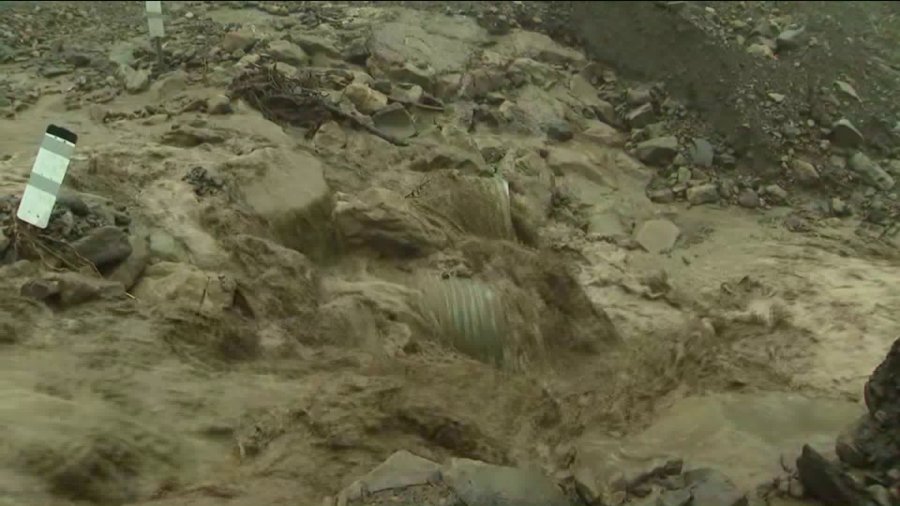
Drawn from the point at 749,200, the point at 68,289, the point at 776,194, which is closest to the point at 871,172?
the point at 776,194

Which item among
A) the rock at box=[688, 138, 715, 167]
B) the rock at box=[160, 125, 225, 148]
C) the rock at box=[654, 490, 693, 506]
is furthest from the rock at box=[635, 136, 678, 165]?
the rock at box=[654, 490, 693, 506]

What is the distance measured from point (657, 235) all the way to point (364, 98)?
2.23m

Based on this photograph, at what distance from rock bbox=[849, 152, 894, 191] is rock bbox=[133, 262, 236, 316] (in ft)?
16.2

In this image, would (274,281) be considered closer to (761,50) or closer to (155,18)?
(155,18)

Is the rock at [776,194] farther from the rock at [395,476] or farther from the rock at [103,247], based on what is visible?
the rock at [103,247]

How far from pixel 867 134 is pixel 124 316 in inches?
230

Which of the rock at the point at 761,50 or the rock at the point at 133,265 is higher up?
the rock at the point at 761,50

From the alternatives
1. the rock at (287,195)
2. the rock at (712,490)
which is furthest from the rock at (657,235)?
the rock at (712,490)

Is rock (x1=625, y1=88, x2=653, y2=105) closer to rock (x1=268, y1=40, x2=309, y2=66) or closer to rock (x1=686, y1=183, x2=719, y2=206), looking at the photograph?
rock (x1=686, y1=183, x2=719, y2=206)

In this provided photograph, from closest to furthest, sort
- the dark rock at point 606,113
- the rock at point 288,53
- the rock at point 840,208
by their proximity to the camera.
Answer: the rock at point 288,53 < the rock at point 840,208 < the dark rock at point 606,113

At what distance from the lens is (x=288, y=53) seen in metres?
6.88

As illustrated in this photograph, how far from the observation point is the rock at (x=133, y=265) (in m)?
4.38

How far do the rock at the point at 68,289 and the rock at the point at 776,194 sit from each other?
15.9ft

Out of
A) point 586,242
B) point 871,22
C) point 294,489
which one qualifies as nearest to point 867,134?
point 871,22
